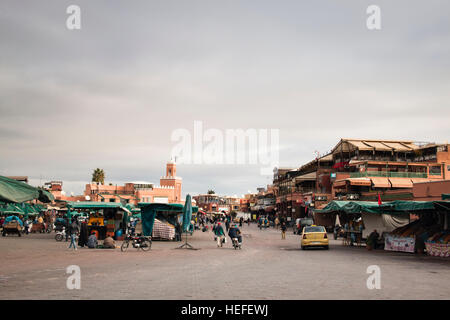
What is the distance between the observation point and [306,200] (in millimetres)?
60438

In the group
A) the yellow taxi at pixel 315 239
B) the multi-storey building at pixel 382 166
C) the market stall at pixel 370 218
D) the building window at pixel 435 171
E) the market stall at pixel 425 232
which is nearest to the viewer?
the market stall at pixel 425 232

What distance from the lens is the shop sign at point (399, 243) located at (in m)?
22.7

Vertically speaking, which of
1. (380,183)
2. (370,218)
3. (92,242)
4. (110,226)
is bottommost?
(92,242)

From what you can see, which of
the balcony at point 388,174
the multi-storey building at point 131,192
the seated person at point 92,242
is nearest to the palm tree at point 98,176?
the multi-storey building at point 131,192

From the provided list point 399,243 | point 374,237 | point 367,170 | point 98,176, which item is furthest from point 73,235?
point 98,176

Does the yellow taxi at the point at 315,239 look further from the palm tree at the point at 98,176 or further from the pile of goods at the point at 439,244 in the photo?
the palm tree at the point at 98,176

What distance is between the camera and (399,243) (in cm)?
2378

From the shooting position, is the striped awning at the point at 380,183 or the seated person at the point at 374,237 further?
the striped awning at the point at 380,183

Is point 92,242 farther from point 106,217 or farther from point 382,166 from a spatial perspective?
point 382,166

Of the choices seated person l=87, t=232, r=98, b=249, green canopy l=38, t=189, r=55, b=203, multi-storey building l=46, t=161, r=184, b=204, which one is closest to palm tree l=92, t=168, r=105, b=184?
multi-storey building l=46, t=161, r=184, b=204
